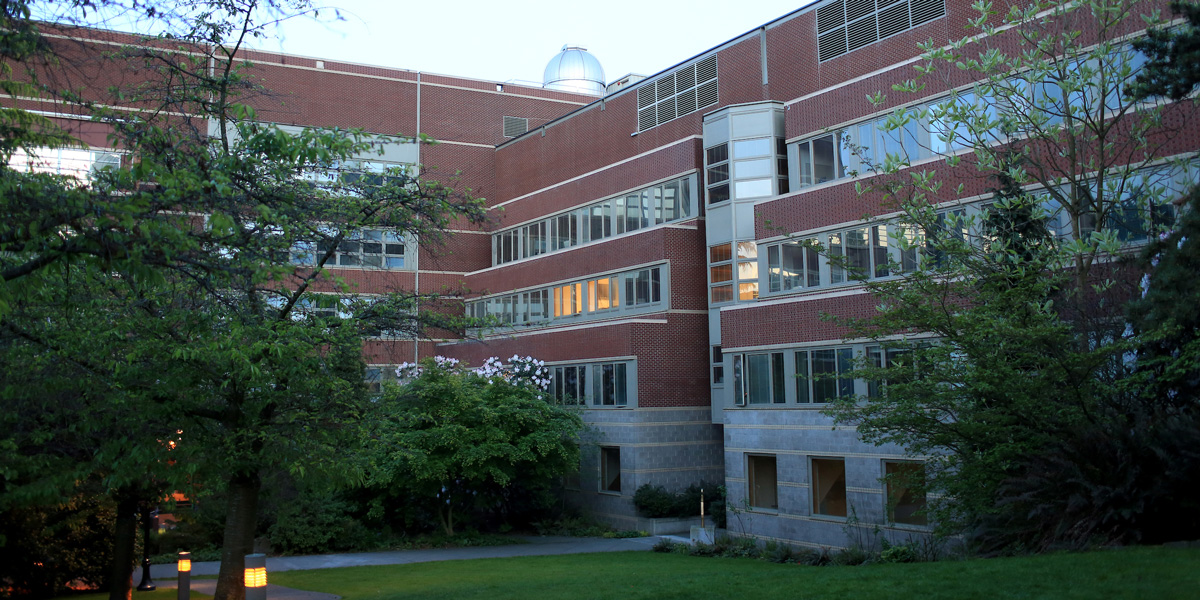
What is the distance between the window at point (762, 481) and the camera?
88.3 ft

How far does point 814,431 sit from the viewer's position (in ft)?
82.8

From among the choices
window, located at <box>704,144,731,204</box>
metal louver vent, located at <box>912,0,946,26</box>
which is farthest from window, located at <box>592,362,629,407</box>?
metal louver vent, located at <box>912,0,946,26</box>

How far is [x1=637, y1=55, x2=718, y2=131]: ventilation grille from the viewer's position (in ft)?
113

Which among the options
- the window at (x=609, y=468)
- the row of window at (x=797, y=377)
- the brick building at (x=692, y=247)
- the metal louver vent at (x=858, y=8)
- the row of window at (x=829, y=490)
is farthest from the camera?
the window at (x=609, y=468)

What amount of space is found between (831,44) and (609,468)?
16.2m

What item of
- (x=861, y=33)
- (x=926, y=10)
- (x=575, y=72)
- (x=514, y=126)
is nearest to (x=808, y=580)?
(x=926, y=10)

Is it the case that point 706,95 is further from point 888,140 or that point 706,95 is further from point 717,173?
point 888,140

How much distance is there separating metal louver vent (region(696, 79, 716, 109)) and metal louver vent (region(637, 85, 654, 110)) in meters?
2.62

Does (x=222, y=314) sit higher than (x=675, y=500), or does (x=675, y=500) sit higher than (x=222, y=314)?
(x=222, y=314)

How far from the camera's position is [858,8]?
90.7ft

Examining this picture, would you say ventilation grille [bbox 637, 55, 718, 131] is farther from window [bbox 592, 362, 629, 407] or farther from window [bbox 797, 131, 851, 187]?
window [bbox 592, 362, 629, 407]

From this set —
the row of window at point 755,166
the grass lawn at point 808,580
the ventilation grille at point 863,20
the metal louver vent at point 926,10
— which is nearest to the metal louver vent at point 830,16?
the ventilation grille at point 863,20

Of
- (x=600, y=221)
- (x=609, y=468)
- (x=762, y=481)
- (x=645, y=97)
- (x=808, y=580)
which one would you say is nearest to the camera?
(x=808, y=580)

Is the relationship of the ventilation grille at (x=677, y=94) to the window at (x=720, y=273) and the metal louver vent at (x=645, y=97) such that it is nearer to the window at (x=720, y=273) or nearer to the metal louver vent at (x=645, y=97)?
the metal louver vent at (x=645, y=97)
